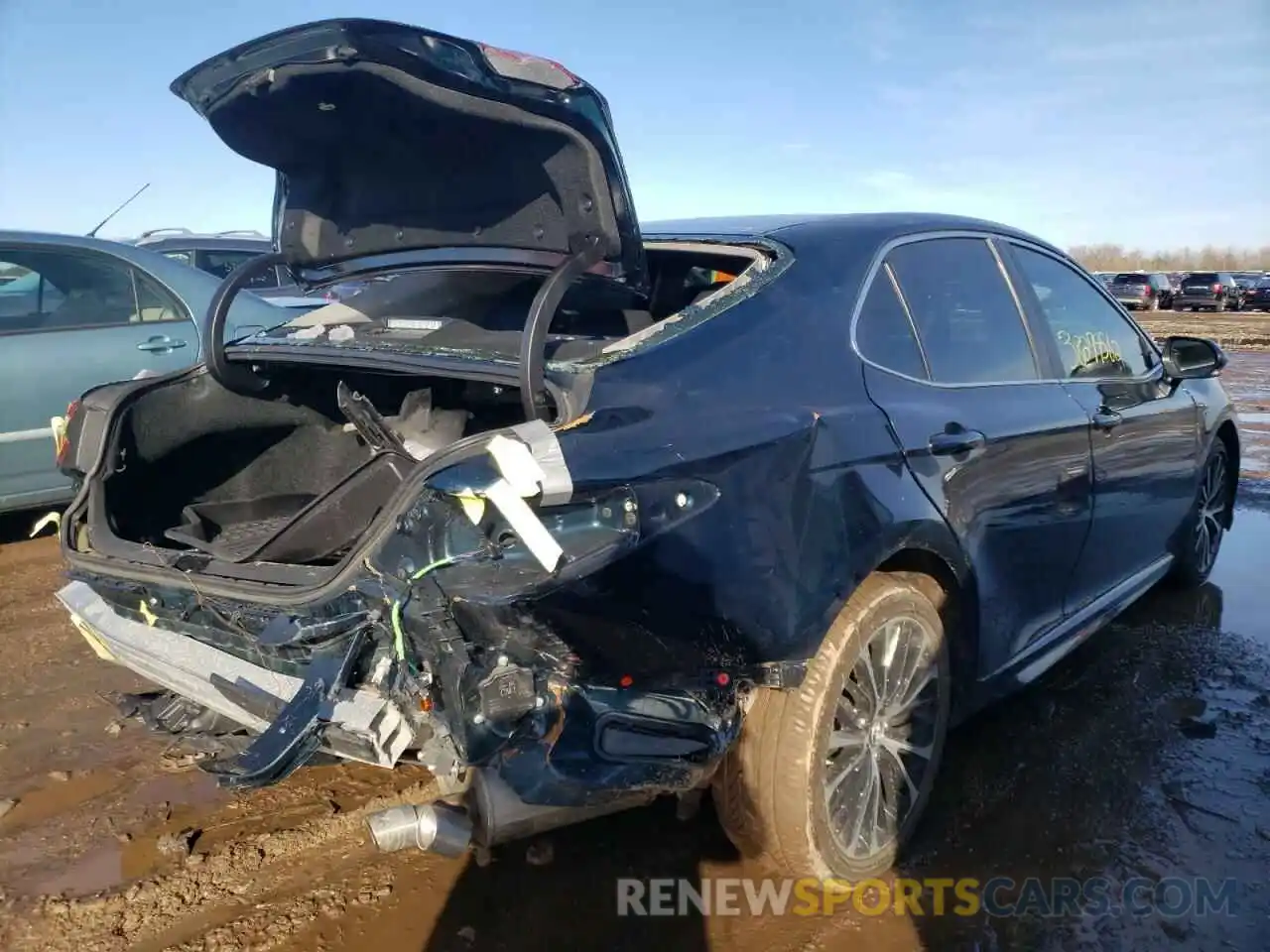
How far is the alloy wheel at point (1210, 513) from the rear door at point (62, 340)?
533cm

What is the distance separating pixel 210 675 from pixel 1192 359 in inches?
156

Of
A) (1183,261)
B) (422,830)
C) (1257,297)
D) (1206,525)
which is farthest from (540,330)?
(1183,261)

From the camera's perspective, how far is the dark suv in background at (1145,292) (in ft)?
113

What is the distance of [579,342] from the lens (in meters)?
2.57

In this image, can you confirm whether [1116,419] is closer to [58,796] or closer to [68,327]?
[58,796]

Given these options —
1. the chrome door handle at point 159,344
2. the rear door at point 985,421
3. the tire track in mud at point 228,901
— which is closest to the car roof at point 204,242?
the chrome door handle at point 159,344

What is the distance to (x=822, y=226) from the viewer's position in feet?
9.40

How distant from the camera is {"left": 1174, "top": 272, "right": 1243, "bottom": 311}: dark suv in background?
32062 mm

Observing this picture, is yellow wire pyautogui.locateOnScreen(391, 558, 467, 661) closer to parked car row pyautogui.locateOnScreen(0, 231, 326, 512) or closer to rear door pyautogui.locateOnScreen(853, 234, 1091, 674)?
rear door pyautogui.locateOnScreen(853, 234, 1091, 674)

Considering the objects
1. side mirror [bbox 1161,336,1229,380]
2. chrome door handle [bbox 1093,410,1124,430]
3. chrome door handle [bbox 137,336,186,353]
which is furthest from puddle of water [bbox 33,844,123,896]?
side mirror [bbox 1161,336,1229,380]

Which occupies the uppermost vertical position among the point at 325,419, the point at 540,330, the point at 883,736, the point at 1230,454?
the point at 540,330

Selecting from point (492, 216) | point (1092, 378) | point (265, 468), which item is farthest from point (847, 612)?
point (265, 468)

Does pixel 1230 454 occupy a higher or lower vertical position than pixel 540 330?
lower

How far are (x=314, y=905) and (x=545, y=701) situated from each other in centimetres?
108
